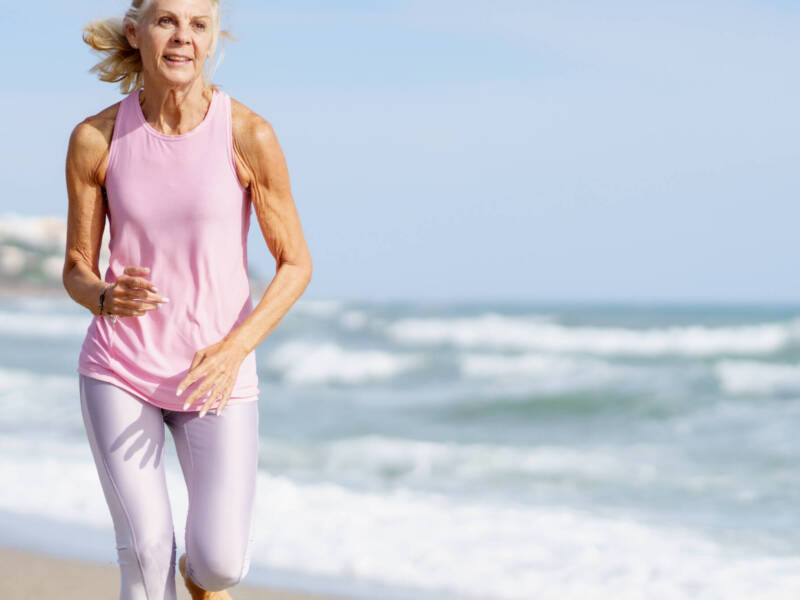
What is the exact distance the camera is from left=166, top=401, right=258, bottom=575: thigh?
111 inches

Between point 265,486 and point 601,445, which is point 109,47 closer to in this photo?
point 265,486

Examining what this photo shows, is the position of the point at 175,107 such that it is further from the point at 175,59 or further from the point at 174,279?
the point at 174,279

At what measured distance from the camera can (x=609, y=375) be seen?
1714cm

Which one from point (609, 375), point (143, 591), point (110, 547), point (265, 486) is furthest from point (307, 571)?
point (609, 375)

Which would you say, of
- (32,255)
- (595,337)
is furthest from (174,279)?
(32,255)

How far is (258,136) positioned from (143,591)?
4.21 feet

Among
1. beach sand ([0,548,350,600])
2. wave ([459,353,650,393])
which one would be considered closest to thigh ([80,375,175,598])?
beach sand ([0,548,350,600])

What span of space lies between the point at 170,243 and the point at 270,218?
0.94 ft

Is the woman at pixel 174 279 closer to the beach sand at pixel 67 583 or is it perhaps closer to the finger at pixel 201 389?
the finger at pixel 201 389

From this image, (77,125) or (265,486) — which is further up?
(77,125)

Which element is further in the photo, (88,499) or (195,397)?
→ (88,499)

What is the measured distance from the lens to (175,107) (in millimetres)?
2834

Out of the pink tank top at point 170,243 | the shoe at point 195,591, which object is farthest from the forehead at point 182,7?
the shoe at point 195,591

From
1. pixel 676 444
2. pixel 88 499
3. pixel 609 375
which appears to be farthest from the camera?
pixel 609 375
